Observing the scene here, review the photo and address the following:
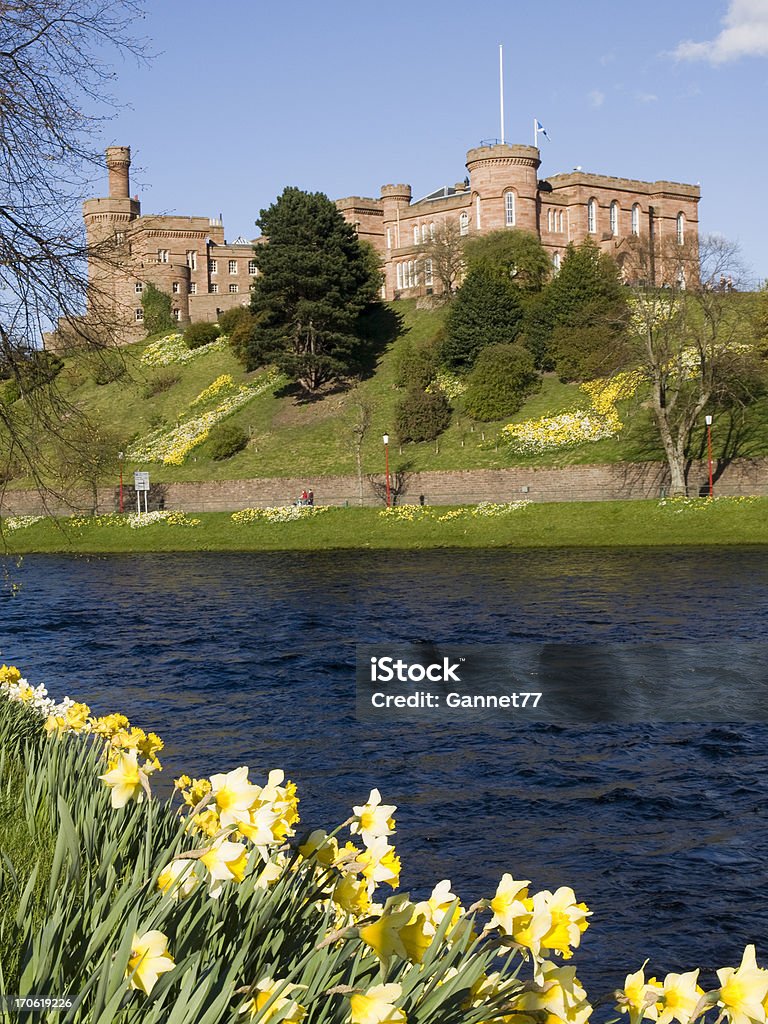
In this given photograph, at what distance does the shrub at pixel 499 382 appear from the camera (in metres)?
62.7

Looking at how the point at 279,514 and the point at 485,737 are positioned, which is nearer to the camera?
the point at 485,737

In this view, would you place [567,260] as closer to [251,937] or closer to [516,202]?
[516,202]

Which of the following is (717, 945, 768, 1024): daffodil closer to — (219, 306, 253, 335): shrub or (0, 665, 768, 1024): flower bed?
(0, 665, 768, 1024): flower bed

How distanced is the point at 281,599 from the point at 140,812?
26.0 m

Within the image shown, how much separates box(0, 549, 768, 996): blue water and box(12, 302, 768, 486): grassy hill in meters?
21.0

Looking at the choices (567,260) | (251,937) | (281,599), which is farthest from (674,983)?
(567,260)

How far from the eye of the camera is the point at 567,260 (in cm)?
6988

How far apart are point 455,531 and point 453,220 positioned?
1963 inches

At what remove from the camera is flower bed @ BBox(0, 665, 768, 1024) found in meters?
3.12

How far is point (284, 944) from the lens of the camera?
3912 mm

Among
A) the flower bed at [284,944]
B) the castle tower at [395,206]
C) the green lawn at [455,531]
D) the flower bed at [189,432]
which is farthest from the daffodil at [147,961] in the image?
the castle tower at [395,206]

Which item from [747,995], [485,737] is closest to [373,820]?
[747,995]

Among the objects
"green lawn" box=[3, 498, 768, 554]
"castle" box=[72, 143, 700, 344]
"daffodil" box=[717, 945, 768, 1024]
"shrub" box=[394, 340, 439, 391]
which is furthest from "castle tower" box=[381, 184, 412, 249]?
"daffodil" box=[717, 945, 768, 1024]

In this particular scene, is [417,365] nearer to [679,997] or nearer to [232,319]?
[232,319]
